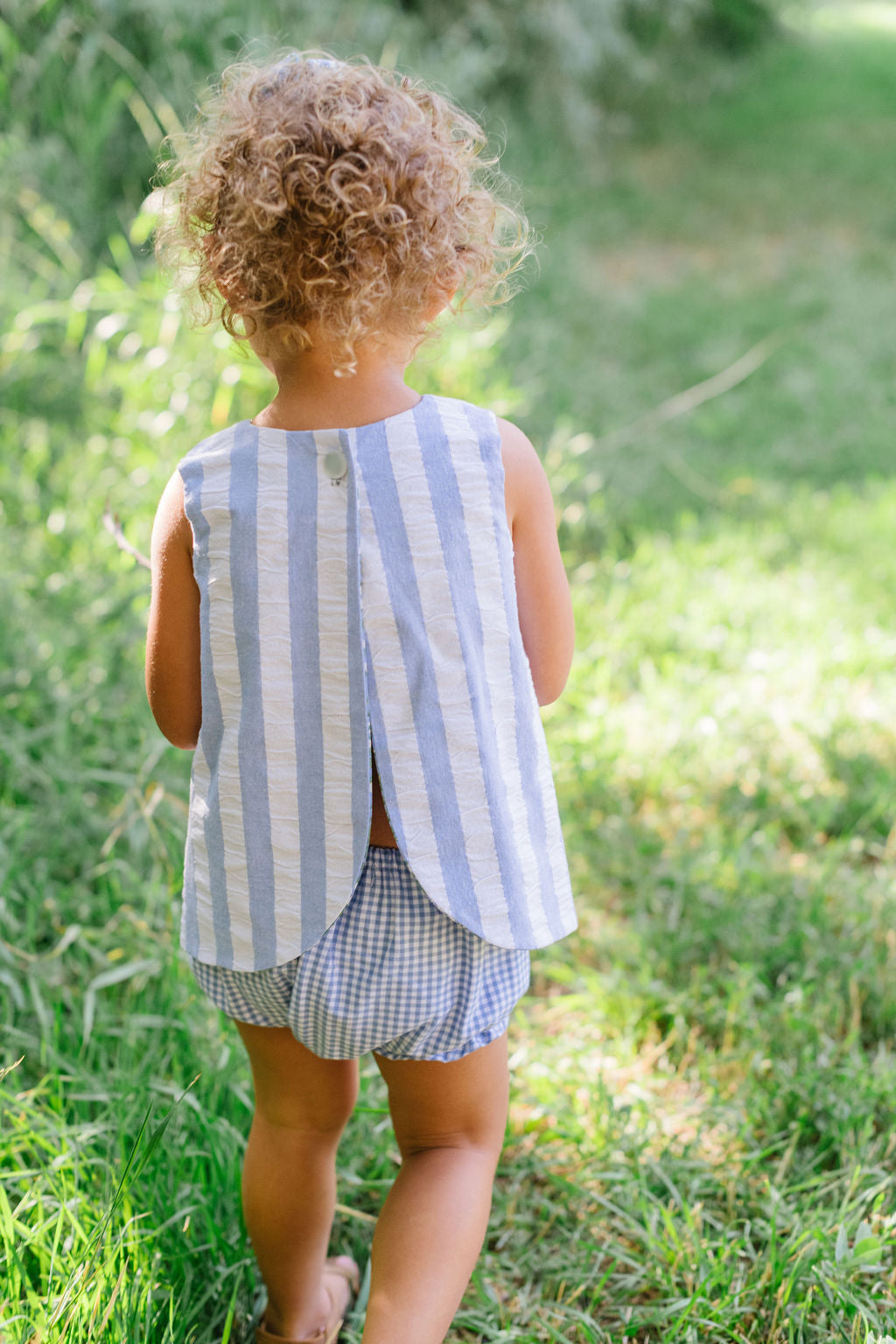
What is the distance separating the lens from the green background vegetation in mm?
1429

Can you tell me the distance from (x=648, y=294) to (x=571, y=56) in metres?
1.89

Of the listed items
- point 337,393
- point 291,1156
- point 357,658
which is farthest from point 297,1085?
point 337,393

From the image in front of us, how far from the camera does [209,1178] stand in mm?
1487

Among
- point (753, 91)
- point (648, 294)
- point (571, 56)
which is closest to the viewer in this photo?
point (648, 294)

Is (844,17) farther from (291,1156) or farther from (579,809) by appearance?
(291,1156)

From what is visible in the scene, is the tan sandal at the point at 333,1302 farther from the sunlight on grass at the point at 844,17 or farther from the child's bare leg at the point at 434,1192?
the sunlight on grass at the point at 844,17

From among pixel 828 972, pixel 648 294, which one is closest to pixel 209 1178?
pixel 828 972

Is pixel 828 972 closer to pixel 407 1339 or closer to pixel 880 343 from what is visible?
pixel 407 1339

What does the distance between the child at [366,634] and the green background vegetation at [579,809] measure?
25 cm

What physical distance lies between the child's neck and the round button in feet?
0.13

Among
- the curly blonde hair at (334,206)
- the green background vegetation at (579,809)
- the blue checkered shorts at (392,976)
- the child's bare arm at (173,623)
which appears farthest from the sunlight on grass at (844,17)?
the blue checkered shorts at (392,976)

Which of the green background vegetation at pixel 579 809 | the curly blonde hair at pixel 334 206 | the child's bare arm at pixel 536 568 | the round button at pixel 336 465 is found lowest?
the green background vegetation at pixel 579 809

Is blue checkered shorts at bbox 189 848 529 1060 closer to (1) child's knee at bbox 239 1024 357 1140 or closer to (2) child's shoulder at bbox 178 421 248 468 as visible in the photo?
(1) child's knee at bbox 239 1024 357 1140

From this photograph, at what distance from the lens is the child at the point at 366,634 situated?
107 centimetres
